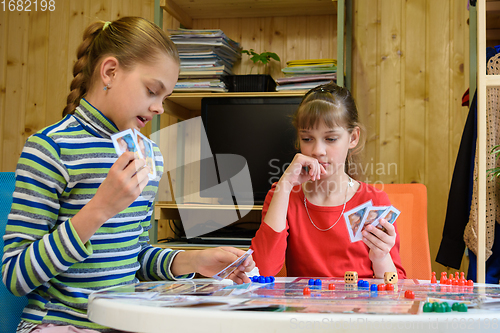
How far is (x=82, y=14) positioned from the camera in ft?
9.38

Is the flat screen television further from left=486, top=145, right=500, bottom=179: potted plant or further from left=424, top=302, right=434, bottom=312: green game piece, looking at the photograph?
left=424, top=302, right=434, bottom=312: green game piece

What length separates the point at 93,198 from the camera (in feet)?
2.56

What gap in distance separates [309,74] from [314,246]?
45.0 inches

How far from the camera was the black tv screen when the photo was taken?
2314 millimetres

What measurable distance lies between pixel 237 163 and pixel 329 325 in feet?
6.07

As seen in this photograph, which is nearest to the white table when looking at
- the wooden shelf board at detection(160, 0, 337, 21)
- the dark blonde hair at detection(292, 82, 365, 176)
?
the dark blonde hair at detection(292, 82, 365, 176)

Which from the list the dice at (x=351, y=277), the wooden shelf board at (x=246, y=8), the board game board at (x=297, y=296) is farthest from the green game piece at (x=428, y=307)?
the wooden shelf board at (x=246, y=8)

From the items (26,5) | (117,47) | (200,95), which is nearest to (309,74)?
(200,95)

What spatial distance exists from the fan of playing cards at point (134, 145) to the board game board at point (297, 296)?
0.24 m

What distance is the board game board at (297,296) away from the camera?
2.04 ft

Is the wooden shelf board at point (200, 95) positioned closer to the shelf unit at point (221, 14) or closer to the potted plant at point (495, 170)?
the shelf unit at point (221, 14)

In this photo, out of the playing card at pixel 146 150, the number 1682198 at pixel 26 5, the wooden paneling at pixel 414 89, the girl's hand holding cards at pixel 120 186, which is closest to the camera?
the girl's hand holding cards at pixel 120 186

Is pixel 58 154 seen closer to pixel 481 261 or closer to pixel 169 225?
pixel 481 261

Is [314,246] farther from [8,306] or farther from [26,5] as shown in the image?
[26,5]
